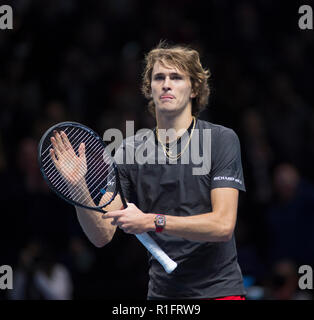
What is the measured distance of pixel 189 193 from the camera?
380 cm

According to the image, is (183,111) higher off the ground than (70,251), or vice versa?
(183,111)

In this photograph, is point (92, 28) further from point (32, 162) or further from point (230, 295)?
point (230, 295)

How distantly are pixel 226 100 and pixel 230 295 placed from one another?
13.3 ft

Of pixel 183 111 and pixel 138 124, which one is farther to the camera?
pixel 138 124

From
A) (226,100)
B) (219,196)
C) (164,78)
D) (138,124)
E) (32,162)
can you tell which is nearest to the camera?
(219,196)

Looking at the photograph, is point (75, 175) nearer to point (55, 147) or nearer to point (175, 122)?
point (55, 147)

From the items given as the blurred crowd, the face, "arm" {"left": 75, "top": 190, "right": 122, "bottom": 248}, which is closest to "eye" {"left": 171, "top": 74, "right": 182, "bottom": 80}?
the face

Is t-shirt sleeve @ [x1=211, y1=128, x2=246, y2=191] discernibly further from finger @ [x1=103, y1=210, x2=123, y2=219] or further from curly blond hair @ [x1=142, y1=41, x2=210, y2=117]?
finger @ [x1=103, y1=210, x2=123, y2=219]

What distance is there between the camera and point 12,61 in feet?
24.0

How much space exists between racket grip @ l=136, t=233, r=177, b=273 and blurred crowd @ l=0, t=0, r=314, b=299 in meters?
2.20

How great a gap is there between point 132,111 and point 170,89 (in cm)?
325

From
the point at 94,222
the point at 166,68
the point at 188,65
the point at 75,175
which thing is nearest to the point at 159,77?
the point at 166,68

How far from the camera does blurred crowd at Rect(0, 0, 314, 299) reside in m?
6.14

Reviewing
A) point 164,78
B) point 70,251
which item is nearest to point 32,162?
point 70,251
